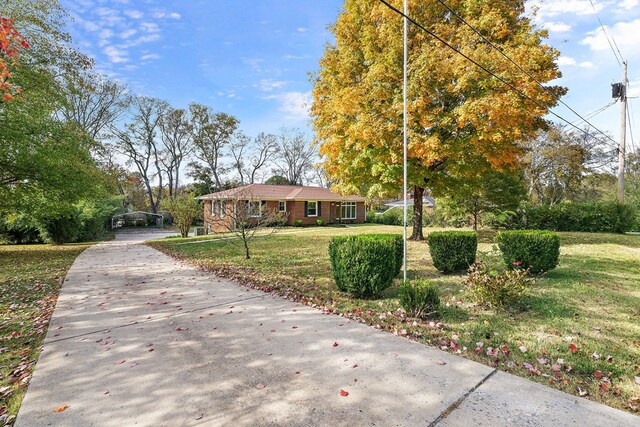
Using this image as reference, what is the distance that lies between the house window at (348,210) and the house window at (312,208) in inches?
123

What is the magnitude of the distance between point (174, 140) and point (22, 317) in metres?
38.4

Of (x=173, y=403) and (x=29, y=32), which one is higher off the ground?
(x=29, y=32)

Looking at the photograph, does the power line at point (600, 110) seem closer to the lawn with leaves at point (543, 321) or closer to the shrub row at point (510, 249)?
the lawn with leaves at point (543, 321)

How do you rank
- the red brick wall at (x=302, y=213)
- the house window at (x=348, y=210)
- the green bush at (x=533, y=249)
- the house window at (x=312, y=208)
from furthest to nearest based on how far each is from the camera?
the house window at (x=348, y=210) → the house window at (x=312, y=208) → the red brick wall at (x=302, y=213) → the green bush at (x=533, y=249)

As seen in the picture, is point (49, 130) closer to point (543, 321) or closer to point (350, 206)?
point (543, 321)

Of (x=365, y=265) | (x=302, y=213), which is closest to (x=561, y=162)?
(x=302, y=213)

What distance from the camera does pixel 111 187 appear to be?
54.9 feet

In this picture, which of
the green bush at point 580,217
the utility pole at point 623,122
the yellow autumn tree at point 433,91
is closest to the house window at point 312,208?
the yellow autumn tree at point 433,91

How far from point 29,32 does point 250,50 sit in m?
7.87

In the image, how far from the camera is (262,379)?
2906 mm

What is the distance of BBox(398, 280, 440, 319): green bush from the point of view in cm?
438

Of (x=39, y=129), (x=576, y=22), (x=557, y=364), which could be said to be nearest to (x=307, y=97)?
(x=576, y=22)

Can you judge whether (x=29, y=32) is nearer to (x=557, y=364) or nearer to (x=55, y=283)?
(x=55, y=283)

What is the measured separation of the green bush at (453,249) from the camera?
6863 millimetres
